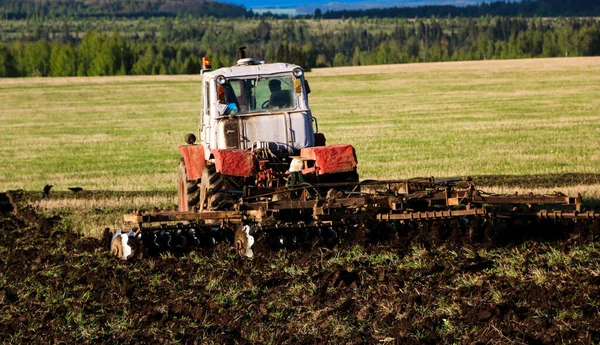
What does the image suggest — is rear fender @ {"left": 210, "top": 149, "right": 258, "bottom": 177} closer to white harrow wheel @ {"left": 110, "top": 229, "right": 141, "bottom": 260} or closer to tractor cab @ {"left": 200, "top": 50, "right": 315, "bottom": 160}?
tractor cab @ {"left": 200, "top": 50, "right": 315, "bottom": 160}

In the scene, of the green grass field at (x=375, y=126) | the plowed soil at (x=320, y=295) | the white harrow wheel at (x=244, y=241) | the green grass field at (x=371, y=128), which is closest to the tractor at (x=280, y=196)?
the white harrow wheel at (x=244, y=241)

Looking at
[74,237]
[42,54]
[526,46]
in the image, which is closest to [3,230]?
[74,237]

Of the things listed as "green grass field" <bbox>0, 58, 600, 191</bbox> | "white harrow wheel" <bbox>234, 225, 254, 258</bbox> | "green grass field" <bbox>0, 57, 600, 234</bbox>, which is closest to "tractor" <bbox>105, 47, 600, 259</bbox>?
"white harrow wheel" <bbox>234, 225, 254, 258</bbox>

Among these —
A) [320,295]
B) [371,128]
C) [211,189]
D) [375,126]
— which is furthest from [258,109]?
[375,126]

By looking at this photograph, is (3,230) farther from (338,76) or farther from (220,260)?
(338,76)

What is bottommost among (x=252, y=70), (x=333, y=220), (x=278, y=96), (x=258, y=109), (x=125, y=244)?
(x=125, y=244)

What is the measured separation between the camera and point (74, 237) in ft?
39.1

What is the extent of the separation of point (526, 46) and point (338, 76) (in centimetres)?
6370

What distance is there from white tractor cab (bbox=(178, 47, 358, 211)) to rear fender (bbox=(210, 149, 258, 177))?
0.04 feet

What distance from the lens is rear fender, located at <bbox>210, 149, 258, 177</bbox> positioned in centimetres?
1065

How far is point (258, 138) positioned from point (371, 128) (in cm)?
1830

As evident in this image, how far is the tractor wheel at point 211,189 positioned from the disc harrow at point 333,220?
18 centimetres

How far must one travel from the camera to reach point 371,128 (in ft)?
97.5

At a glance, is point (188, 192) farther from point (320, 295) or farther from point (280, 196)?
point (320, 295)
